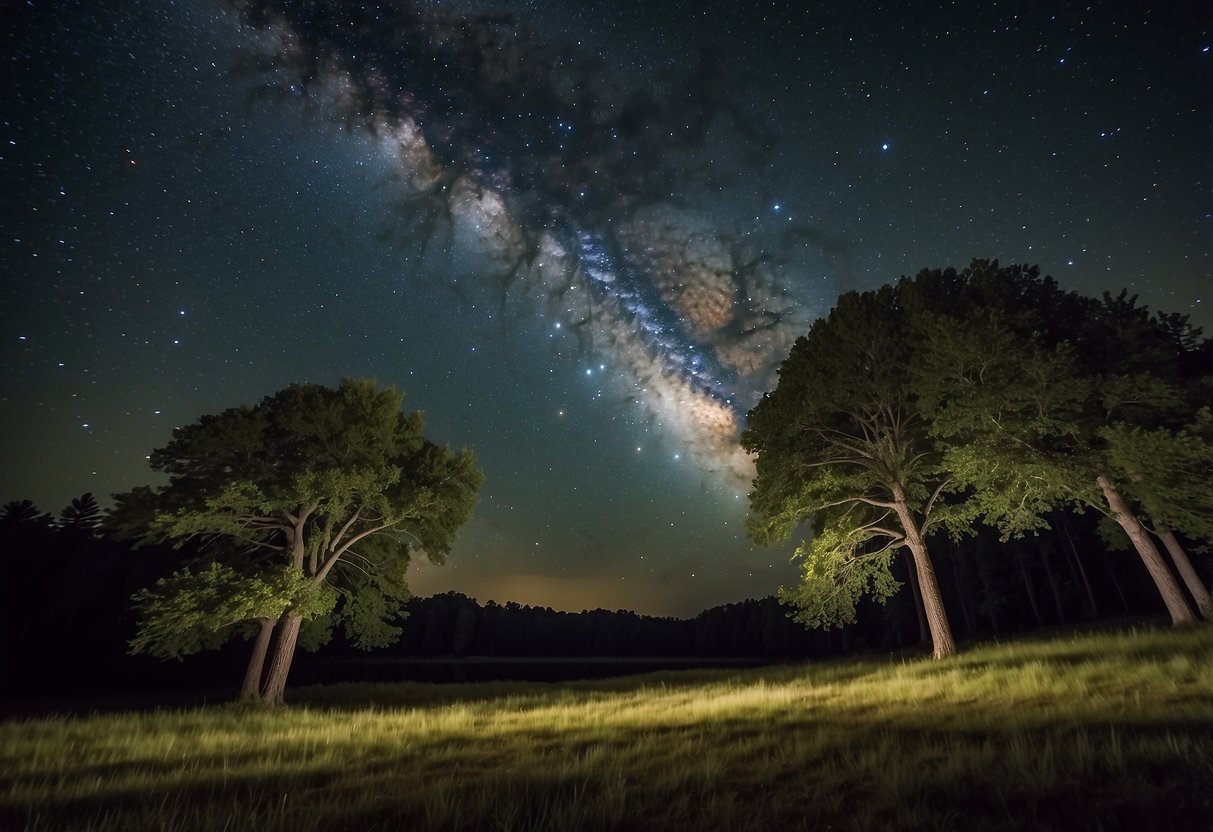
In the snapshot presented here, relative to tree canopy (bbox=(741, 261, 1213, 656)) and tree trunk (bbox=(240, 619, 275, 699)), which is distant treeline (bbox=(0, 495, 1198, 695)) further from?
tree trunk (bbox=(240, 619, 275, 699))

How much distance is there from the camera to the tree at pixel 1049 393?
1392 cm

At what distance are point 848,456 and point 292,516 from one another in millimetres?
20150

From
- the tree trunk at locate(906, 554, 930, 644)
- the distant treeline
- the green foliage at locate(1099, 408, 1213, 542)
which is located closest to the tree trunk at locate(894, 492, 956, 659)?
the green foliage at locate(1099, 408, 1213, 542)

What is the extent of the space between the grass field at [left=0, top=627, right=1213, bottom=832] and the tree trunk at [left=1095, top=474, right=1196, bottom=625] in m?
2.59

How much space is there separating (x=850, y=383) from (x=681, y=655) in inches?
5592

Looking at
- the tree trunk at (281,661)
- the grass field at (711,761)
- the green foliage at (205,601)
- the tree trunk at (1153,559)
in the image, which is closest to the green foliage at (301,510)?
the green foliage at (205,601)

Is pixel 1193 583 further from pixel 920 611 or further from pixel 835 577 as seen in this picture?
pixel 920 611

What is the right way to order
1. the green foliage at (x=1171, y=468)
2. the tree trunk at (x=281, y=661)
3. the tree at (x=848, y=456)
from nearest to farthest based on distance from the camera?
1. the green foliage at (x=1171, y=468)
2. the tree trunk at (x=281, y=661)
3. the tree at (x=848, y=456)

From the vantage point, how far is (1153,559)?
48.6 feet

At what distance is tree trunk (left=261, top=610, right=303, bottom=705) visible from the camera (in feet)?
54.4

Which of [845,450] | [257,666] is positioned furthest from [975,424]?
[257,666]

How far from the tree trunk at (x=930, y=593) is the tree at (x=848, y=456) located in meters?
0.04

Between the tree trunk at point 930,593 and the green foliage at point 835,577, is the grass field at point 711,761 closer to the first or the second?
the tree trunk at point 930,593

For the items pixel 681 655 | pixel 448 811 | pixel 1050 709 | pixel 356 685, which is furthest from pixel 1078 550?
pixel 681 655
